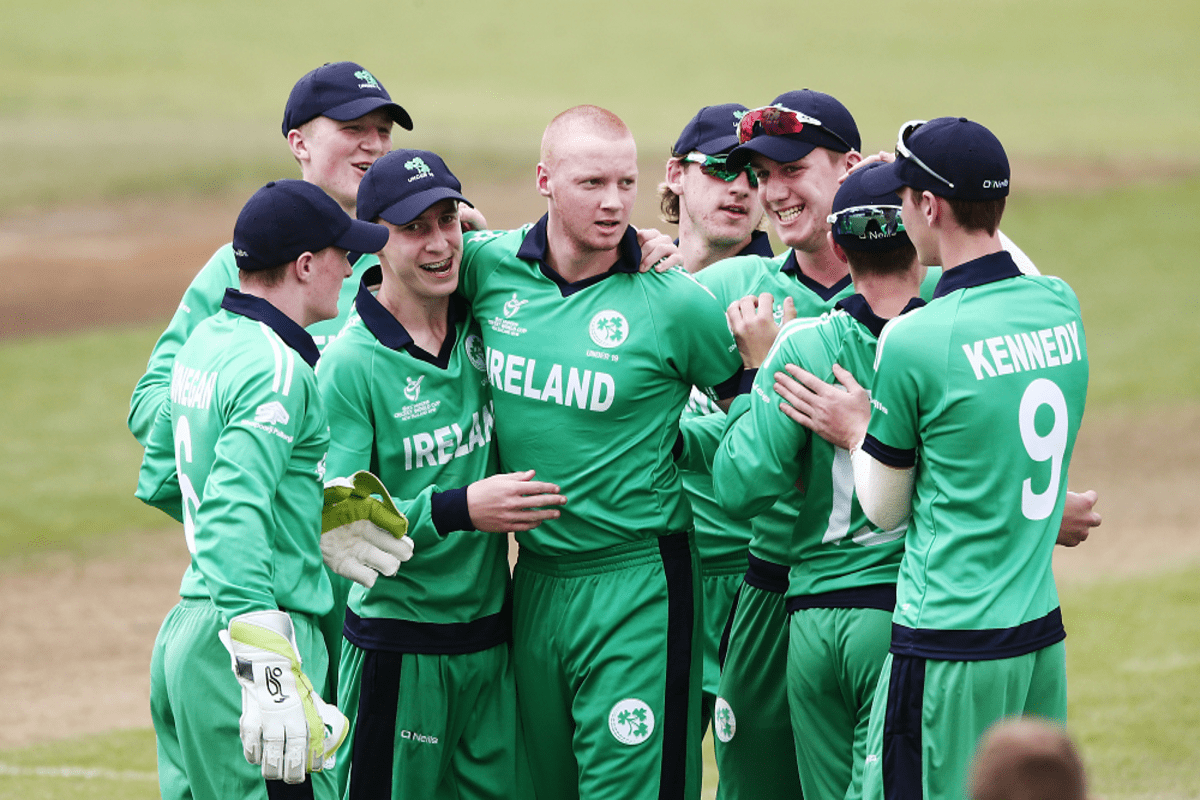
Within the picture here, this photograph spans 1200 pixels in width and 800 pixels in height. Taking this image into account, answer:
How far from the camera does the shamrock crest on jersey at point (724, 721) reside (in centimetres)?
504

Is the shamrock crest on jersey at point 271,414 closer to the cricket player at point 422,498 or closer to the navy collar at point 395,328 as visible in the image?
the cricket player at point 422,498

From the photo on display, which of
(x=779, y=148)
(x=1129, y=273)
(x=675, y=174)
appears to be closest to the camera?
(x=779, y=148)

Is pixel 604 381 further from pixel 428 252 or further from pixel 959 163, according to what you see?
pixel 959 163

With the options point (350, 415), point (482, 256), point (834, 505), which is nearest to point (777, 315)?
point (834, 505)

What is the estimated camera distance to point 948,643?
13.0ft

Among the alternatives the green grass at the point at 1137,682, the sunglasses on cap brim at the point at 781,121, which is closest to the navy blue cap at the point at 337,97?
the sunglasses on cap brim at the point at 781,121

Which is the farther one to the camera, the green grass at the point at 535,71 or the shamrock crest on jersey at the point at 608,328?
the green grass at the point at 535,71

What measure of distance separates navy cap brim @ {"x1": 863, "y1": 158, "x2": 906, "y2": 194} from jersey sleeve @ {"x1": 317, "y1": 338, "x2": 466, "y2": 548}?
1.72m

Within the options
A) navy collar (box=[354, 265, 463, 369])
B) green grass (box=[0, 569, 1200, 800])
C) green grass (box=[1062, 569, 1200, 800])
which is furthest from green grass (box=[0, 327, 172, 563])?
navy collar (box=[354, 265, 463, 369])

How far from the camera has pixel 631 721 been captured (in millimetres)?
4707

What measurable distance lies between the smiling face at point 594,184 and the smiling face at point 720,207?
1.37 meters

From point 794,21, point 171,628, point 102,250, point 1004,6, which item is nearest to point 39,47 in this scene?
A: point 102,250

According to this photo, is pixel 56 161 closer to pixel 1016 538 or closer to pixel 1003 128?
pixel 1003 128

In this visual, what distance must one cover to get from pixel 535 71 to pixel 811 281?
130ft
